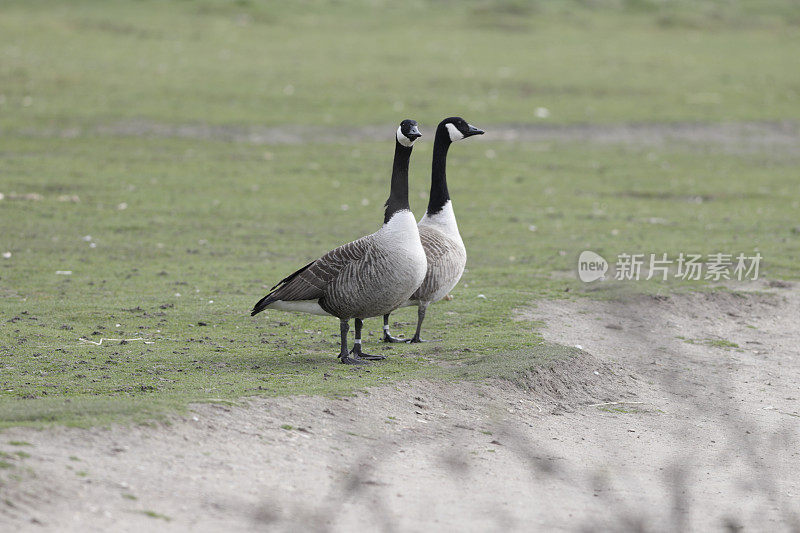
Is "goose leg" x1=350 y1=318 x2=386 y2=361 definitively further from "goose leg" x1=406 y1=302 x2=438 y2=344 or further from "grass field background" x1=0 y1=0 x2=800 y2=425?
"goose leg" x1=406 y1=302 x2=438 y2=344

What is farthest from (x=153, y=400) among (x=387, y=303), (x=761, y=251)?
(x=761, y=251)

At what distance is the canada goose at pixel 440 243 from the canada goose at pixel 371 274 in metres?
0.81

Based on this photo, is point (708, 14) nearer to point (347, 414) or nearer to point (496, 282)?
point (496, 282)

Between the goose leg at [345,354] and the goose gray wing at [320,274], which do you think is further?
the goose leg at [345,354]

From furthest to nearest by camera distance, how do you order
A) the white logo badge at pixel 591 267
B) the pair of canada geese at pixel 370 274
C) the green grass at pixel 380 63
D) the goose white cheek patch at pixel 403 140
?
the green grass at pixel 380 63 → the white logo badge at pixel 591 267 → the goose white cheek patch at pixel 403 140 → the pair of canada geese at pixel 370 274

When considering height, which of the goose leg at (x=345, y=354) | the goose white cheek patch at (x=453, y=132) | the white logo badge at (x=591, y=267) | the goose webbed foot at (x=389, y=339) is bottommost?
the goose webbed foot at (x=389, y=339)

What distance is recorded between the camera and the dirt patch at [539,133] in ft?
78.0

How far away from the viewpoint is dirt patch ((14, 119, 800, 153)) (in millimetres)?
23766

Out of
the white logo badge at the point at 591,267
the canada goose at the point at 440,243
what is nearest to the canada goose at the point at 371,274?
the canada goose at the point at 440,243

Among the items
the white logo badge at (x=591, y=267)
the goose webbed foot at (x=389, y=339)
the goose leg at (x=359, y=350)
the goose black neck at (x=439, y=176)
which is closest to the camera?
the goose leg at (x=359, y=350)

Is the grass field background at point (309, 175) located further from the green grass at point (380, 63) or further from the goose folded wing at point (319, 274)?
the goose folded wing at point (319, 274)

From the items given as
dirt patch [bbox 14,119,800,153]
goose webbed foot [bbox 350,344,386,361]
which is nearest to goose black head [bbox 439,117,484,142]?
goose webbed foot [bbox 350,344,386,361]

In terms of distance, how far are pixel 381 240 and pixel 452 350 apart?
5.07ft

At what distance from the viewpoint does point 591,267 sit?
13898 millimetres
